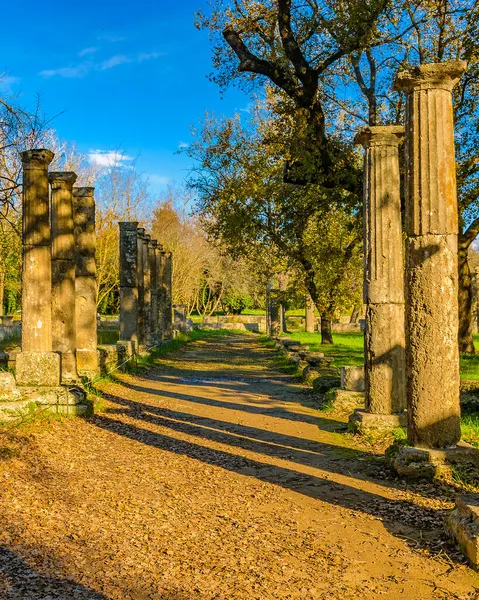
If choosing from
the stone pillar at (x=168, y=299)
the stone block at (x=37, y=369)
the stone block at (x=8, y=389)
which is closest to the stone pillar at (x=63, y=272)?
the stone block at (x=37, y=369)

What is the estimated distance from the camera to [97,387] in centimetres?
1245

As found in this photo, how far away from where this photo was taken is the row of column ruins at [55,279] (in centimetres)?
971

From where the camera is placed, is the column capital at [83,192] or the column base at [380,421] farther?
the column capital at [83,192]

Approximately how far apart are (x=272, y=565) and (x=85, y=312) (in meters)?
9.80

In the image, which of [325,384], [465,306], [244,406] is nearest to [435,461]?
[244,406]

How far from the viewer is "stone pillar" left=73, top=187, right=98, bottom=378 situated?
A: 1322 cm

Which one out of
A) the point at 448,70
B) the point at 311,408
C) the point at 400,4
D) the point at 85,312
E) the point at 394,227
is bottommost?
the point at 311,408

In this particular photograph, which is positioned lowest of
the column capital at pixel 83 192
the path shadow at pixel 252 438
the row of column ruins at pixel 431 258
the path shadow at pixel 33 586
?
the path shadow at pixel 252 438

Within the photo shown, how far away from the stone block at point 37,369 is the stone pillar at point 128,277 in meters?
8.98

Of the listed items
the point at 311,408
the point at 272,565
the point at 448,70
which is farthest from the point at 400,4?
the point at 272,565

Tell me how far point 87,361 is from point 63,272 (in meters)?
2.35

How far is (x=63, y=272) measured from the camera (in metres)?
11.8

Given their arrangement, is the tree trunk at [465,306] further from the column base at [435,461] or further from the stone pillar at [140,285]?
the column base at [435,461]

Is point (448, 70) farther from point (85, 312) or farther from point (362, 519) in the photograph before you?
point (85, 312)
